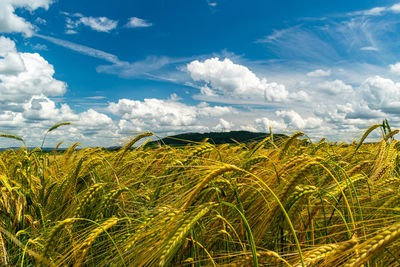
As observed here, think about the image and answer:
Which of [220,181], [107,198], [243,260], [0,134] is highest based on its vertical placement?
[0,134]

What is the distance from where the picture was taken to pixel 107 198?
208 cm

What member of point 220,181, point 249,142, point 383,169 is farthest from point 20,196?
point 383,169

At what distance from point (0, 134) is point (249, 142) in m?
4.22

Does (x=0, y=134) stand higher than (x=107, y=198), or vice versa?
(x=0, y=134)

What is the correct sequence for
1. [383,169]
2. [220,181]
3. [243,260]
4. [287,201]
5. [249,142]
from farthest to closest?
[249,142]
[383,169]
[220,181]
[287,201]
[243,260]

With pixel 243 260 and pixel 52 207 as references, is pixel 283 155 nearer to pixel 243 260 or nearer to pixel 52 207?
pixel 243 260

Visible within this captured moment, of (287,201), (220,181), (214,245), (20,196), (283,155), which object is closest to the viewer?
(287,201)

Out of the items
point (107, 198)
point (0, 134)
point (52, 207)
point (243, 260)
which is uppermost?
point (0, 134)

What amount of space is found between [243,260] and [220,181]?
54 cm

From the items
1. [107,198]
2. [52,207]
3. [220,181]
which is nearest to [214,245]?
[220,181]

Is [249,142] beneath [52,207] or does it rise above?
above

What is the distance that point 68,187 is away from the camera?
9.31 feet

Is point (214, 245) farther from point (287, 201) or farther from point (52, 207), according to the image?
point (52, 207)

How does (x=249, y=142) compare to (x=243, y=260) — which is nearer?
(x=243, y=260)
